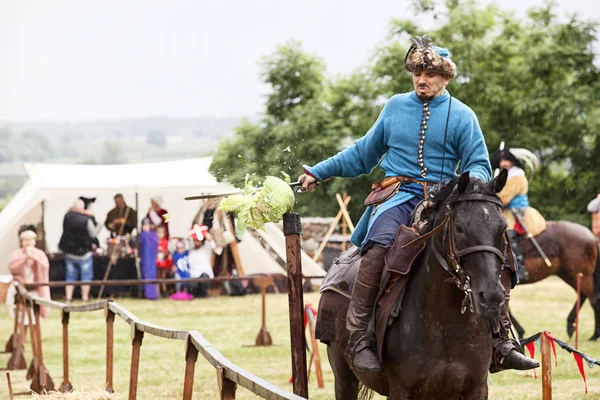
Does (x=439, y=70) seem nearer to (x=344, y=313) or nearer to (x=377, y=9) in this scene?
(x=344, y=313)

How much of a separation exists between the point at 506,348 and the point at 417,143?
1.14 m

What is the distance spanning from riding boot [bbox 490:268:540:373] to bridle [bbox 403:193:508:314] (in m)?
0.33

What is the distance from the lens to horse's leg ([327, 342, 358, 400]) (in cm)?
626

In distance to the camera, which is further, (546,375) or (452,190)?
(546,375)

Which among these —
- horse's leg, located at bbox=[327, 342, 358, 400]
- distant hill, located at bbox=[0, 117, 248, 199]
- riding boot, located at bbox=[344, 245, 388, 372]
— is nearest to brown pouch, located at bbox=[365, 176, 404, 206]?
riding boot, located at bbox=[344, 245, 388, 372]

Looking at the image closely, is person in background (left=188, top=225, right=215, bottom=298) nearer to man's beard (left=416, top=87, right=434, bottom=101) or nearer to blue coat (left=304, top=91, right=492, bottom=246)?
blue coat (left=304, top=91, right=492, bottom=246)

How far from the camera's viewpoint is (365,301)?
18.0 feet

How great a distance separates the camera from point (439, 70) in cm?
559

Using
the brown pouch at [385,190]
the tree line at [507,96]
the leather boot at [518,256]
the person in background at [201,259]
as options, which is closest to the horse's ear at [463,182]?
the brown pouch at [385,190]

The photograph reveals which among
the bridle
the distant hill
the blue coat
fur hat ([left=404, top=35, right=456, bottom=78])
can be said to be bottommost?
the bridle

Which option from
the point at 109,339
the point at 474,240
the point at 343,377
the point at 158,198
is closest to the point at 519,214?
the point at 109,339

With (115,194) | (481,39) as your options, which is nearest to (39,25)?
(481,39)

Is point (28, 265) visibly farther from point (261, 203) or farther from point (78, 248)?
point (261, 203)

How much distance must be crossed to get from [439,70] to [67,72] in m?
55.0
